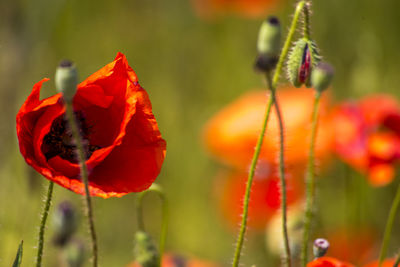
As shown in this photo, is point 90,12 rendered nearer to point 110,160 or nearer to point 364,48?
point 364,48

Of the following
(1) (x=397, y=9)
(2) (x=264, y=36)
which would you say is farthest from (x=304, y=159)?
(2) (x=264, y=36)

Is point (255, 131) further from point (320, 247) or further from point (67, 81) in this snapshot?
point (67, 81)

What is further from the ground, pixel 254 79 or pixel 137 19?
pixel 137 19

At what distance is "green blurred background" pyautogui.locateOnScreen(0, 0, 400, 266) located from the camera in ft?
7.77

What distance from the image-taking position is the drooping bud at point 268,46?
90 cm

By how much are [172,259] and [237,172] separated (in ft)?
5.40

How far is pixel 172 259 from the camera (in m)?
1.36

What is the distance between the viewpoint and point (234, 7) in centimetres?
347

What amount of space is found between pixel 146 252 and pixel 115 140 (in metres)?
0.17

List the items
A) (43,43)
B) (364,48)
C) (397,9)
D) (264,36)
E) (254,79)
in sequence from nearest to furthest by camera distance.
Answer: (264,36)
(364,48)
(43,43)
(397,9)
(254,79)

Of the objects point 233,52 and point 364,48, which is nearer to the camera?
point 364,48

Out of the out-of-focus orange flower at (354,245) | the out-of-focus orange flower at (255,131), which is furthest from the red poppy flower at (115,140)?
the out-of-focus orange flower at (255,131)

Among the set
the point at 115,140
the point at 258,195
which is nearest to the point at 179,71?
the point at 258,195

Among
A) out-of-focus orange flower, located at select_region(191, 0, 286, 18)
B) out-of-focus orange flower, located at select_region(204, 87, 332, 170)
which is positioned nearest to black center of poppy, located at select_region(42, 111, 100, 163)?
out-of-focus orange flower, located at select_region(204, 87, 332, 170)
